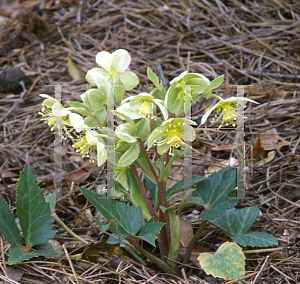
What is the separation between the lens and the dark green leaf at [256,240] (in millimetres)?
1183

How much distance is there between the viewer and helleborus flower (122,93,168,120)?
1.03 meters

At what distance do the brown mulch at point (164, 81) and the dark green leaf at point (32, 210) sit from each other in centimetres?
10

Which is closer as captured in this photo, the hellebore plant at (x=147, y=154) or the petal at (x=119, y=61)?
the hellebore plant at (x=147, y=154)

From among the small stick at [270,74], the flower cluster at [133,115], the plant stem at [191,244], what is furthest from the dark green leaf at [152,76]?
the small stick at [270,74]

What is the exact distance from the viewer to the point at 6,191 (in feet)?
5.21

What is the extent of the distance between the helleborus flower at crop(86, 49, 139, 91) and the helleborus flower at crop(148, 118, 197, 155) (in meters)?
0.25

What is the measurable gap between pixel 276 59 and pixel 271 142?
0.75 meters

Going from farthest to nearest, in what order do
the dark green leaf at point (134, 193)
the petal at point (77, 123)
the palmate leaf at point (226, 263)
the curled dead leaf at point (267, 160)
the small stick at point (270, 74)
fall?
the small stick at point (270, 74)
the curled dead leaf at point (267, 160)
the dark green leaf at point (134, 193)
the palmate leaf at point (226, 263)
the petal at point (77, 123)

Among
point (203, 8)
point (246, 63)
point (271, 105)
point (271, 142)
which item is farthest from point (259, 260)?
point (203, 8)

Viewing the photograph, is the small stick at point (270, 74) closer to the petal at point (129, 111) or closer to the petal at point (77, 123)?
the petal at point (129, 111)

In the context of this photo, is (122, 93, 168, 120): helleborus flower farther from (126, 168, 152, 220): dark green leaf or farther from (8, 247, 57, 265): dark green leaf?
(8, 247, 57, 265): dark green leaf

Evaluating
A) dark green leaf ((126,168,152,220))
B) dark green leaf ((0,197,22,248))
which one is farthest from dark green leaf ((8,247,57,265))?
dark green leaf ((126,168,152,220))

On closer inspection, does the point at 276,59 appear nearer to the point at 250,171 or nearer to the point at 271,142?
the point at 271,142

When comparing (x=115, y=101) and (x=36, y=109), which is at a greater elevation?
(x=115, y=101)
